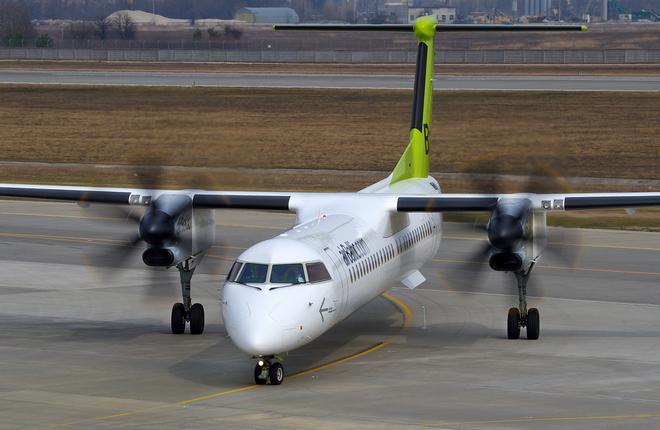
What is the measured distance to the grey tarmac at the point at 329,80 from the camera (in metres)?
88.2

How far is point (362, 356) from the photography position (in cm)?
2378

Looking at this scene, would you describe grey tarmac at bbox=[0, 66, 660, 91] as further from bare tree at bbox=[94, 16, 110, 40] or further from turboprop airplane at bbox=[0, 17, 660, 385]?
turboprop airplane at bbox=[0, 17, 660, 385]

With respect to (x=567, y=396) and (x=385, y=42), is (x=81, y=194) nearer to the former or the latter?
(x=567, y=396)

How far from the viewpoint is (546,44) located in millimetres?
170750

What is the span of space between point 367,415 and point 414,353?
5.34 metres

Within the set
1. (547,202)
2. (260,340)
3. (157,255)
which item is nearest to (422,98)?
(547,202)

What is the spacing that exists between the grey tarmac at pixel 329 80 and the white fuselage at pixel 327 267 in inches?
2380

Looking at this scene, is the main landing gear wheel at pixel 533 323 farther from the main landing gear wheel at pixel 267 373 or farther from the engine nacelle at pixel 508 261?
the main landing gear wheel at pixel 267 373

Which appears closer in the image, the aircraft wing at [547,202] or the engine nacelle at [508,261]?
the engine nacelle at [508,261]

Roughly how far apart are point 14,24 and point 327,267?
494 ft

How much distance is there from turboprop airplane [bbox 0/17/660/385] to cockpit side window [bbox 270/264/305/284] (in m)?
0.02

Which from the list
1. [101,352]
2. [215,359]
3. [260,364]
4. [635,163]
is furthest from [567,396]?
[635,163]

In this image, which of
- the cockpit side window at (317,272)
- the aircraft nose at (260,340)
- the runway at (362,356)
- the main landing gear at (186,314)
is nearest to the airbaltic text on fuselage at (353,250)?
the cockpit side window at (317,272)

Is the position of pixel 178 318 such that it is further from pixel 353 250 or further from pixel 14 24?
pixel 14 24
